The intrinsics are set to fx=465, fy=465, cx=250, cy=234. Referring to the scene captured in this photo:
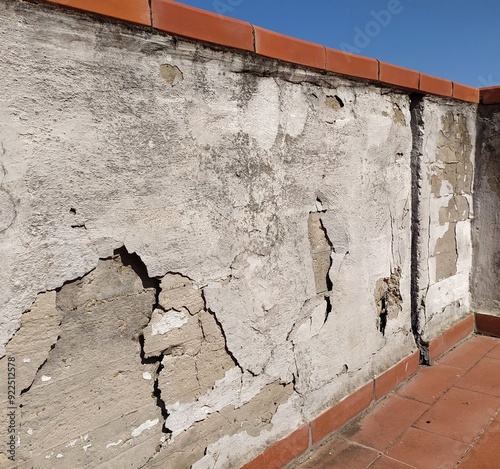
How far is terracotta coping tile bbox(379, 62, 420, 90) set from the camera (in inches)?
116

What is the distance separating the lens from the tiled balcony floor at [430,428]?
2.52m

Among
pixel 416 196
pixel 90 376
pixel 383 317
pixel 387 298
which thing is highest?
pixel 416 196

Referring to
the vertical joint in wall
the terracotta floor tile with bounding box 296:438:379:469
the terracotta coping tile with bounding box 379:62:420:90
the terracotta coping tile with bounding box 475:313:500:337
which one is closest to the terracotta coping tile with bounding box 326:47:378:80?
the terracotta coping tile with bounding box 379:62:420:90

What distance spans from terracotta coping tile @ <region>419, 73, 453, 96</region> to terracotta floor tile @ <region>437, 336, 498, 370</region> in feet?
7.00

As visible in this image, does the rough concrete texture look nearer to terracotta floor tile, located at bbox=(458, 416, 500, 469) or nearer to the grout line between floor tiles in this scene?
the grout line between floor tiles

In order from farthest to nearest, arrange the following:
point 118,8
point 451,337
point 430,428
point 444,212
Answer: point 451,337
point 444,212
point 430,428
point 118,8

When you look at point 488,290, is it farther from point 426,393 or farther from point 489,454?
point 489,454

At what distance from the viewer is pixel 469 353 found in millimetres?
3963

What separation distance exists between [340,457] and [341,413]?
12.3 inches

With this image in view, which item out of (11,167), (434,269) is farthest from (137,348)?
(434,269)

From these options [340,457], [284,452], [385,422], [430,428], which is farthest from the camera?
[385,422]

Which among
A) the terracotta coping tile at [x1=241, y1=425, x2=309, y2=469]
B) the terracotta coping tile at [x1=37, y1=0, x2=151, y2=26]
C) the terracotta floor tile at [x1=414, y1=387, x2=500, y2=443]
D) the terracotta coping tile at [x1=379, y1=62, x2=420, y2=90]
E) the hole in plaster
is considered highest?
the terracotta coping tile at [x1=379, y1=62, x2=420, y2=90]

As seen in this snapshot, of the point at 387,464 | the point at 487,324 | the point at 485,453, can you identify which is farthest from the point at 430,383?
the point at 487,324

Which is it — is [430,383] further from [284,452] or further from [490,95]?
[490,95]
